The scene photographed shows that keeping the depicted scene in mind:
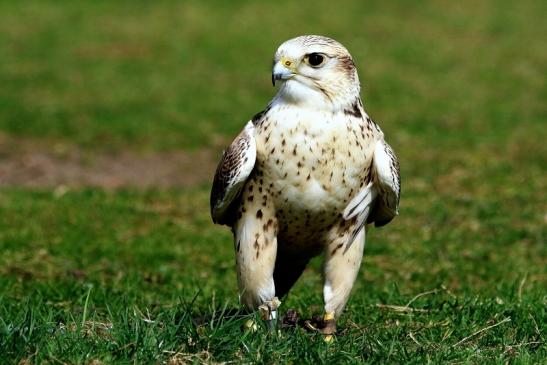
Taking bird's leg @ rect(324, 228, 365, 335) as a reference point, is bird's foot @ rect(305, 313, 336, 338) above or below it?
below

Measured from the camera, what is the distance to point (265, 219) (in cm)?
494

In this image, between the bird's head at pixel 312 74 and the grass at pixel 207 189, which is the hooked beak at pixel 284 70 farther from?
the grass at pixel 207 189

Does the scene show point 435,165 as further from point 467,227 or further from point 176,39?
point 176,39

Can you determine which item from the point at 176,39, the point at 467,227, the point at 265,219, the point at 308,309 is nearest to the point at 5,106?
the point at 176,39

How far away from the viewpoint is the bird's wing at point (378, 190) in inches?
192

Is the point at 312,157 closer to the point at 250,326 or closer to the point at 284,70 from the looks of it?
the point at 284,70

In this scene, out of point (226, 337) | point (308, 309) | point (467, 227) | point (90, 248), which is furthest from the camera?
point (467, 227)

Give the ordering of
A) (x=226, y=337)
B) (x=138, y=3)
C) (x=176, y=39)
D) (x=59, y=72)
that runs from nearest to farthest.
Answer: (x=226, y=337)
(x=59, y=72)
(x=176, y=39)
(x=138, y=3)

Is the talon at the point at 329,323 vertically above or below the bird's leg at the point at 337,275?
below

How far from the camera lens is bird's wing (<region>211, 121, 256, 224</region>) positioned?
15.7ft

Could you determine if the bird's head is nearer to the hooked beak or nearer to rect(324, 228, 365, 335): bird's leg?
the hooked beak

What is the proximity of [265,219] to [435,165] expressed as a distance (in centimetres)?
660

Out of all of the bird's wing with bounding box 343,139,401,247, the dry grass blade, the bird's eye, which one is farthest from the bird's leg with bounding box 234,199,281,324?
the dry grass blade

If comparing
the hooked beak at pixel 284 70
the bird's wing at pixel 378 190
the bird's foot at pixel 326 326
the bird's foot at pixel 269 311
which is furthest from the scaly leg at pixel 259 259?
the hooked beak at pixel 284 70
